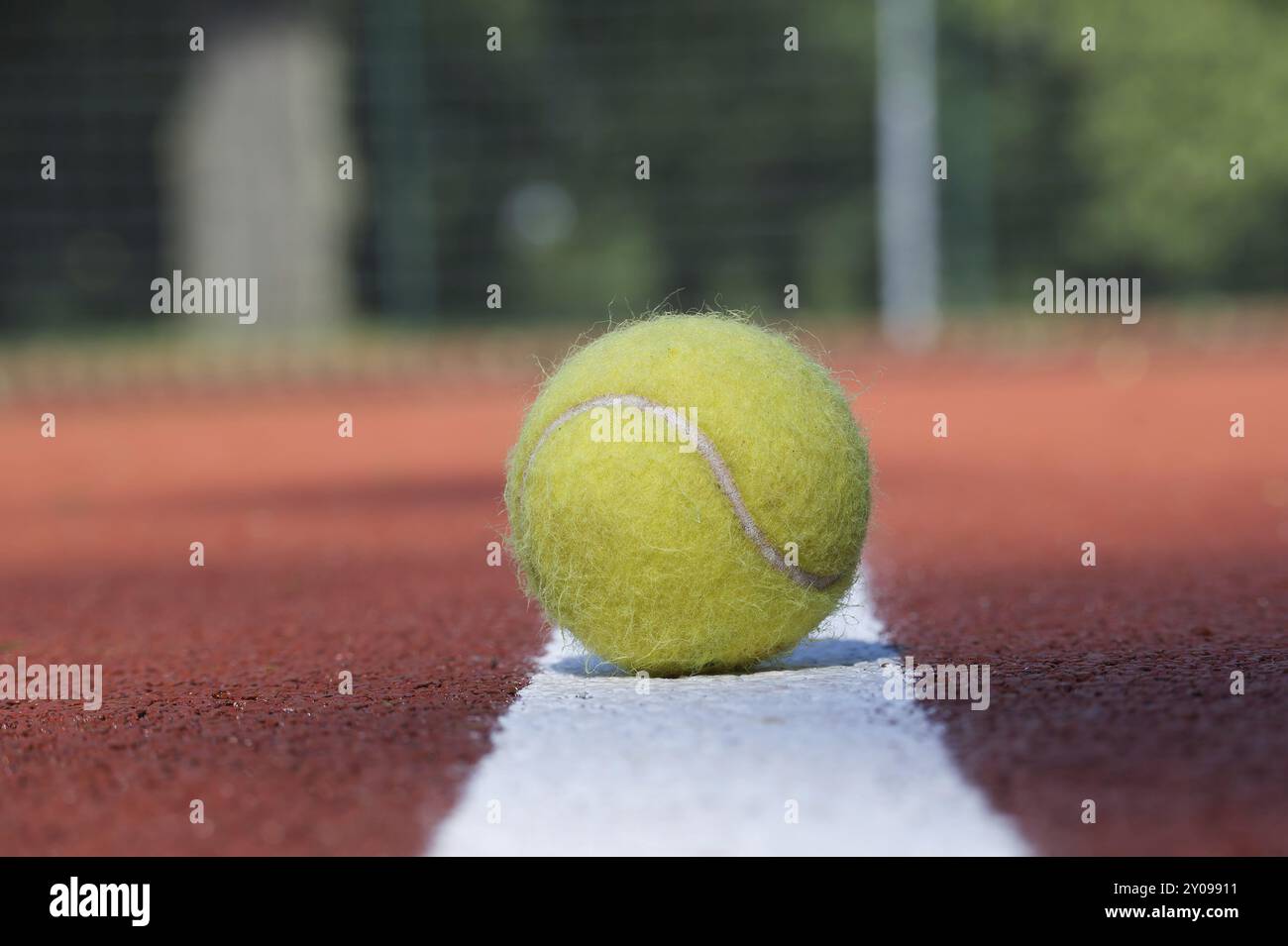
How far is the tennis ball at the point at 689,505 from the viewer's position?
3.42m

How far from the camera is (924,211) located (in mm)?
19031

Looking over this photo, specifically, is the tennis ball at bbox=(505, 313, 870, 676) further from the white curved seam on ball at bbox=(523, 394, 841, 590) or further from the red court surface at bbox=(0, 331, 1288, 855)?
the red court surface at bbox=(0, 331, 1288, 855)

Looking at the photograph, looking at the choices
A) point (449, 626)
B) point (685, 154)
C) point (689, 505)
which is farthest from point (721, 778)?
point (685, 154)

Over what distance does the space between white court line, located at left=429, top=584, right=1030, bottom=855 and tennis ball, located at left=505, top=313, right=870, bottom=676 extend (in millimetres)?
137

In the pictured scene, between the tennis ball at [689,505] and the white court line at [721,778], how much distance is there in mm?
137

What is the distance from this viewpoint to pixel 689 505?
3416 mm

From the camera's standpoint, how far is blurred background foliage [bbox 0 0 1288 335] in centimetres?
2119

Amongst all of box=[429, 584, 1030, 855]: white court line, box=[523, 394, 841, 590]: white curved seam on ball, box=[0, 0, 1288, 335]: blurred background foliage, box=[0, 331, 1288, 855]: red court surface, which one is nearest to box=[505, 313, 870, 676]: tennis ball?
box=[523, 394, 841, 590]: white curved seam on ball

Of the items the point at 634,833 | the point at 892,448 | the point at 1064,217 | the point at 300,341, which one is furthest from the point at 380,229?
the point at 634,833

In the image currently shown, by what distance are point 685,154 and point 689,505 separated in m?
20.7

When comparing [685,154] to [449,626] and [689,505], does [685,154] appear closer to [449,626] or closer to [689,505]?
[449,626]

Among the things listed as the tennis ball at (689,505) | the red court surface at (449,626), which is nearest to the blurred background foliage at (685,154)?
the red court surface at (449,626)

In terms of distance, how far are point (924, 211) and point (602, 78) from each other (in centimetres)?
660
